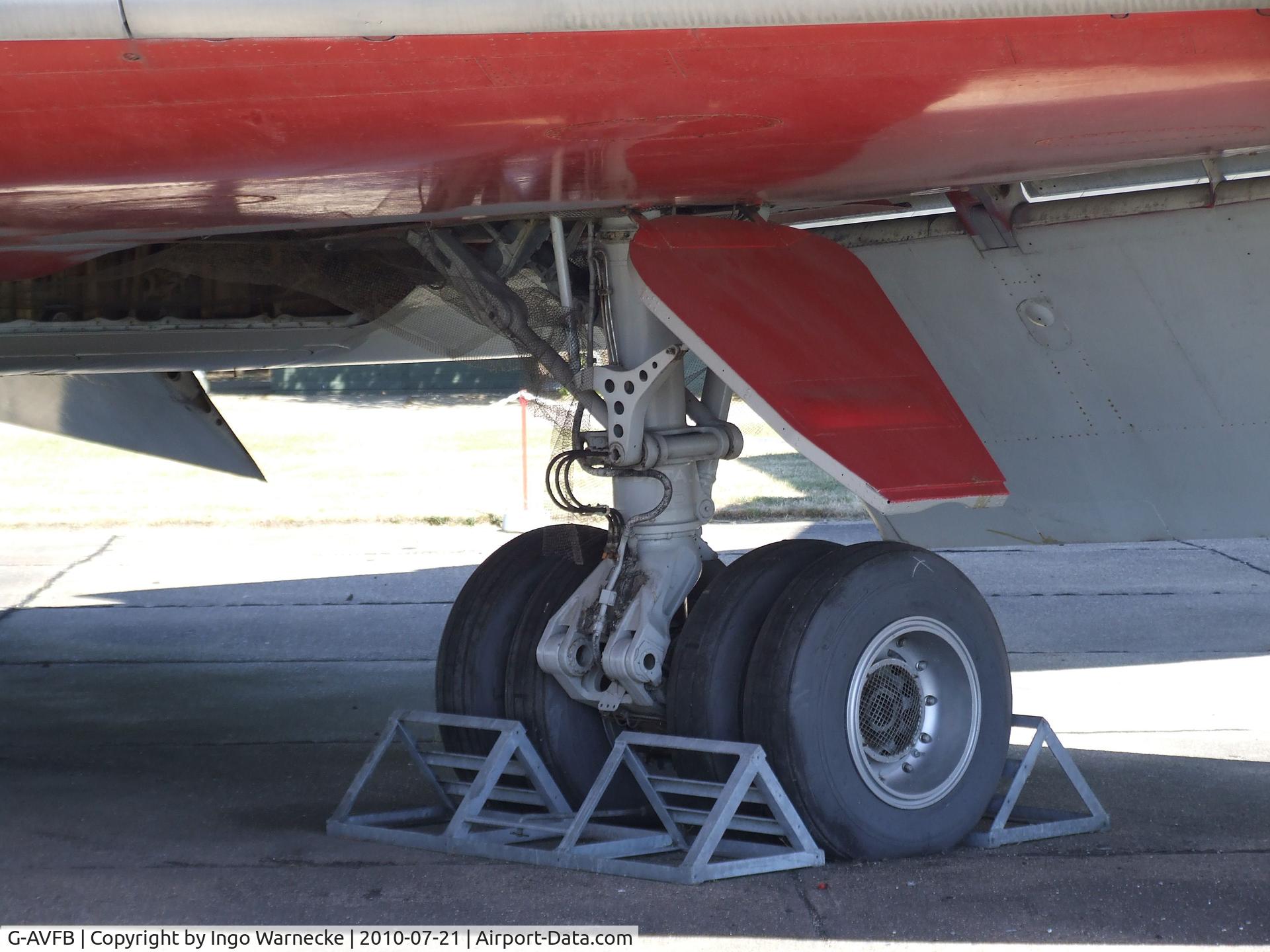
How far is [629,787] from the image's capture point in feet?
14.4

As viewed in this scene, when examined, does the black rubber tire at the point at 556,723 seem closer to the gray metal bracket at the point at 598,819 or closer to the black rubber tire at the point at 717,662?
the gray metal bracket at the point at 598,819

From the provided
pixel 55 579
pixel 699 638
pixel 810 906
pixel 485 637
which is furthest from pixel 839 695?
pixel 55 579

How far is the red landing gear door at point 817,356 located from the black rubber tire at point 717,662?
1.40 feet

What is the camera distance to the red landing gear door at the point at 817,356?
395 centimetres

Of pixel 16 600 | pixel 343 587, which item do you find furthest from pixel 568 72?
pixel 16 600

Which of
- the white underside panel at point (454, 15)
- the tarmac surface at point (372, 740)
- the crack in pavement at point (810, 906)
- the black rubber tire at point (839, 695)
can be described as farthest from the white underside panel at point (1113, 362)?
the crack in pavement at point (810, 906)

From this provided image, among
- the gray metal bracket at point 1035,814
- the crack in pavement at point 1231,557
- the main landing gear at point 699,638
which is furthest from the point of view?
the crack in pavement at point 1231,557

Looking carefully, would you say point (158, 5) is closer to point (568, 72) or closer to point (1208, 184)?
point (568, 72)

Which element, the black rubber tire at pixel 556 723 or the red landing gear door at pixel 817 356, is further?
the black rubber tire at pixel 556 723

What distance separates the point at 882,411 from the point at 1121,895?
146 centimetres

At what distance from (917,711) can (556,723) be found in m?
1.11

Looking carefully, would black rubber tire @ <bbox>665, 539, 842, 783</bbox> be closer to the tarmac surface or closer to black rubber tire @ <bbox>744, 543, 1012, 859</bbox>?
black rubber tire @ <bbox>744, 543, 1012, 859</bbox>

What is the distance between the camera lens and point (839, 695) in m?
3.86
